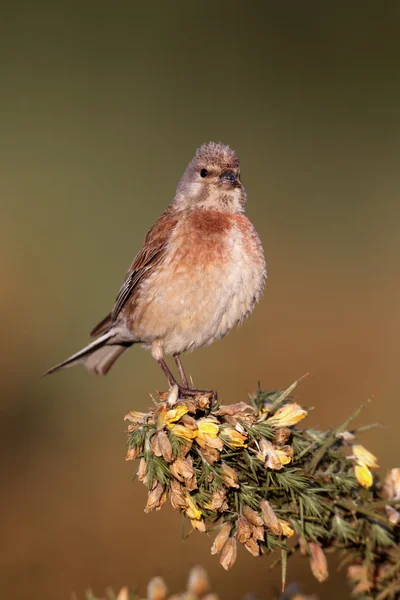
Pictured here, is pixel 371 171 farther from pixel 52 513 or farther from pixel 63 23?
pixel 52 513

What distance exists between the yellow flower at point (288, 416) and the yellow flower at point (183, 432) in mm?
278

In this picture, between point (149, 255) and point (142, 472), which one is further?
point (149, 255)

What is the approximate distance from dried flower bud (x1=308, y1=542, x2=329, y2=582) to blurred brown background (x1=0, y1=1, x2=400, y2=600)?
4.26 feet

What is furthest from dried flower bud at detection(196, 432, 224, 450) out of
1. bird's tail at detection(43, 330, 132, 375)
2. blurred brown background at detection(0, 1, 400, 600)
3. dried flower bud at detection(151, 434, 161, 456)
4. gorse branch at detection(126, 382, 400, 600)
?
bird's tail at detection(43, 330, 132, 375)

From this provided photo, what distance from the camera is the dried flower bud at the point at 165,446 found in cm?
226

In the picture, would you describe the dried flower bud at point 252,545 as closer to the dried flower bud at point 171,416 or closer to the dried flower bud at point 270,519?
Result: the dried flower bud at point 270,519

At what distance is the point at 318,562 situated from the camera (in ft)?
7.98

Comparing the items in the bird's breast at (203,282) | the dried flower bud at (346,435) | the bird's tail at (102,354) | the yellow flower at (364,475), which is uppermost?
the bird's breast at (203,282)

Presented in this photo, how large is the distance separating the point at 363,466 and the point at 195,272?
73.2 inches

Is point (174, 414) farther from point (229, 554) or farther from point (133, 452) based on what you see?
point (229, 554)

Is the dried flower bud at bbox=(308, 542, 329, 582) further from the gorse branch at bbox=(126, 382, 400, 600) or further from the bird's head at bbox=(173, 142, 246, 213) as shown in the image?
the bird's head at bbox=(173, 142, 246, 213)

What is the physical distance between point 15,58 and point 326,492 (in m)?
7.05

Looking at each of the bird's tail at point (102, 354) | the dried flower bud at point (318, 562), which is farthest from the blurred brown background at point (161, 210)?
the dried flower bud at point (318, 562)

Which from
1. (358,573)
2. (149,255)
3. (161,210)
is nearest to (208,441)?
(358,573)
